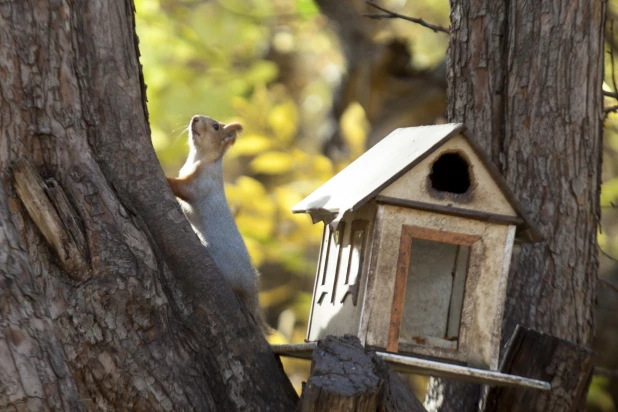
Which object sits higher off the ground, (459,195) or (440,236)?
(459,195)

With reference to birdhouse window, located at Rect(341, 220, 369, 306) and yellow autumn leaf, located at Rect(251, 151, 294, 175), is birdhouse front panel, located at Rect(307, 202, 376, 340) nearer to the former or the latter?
birdhouse window, located at Rect(341, 220, 369, 306)

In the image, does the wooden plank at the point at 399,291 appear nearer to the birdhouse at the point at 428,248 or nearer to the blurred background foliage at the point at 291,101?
the birdhouse at the point at 428,248

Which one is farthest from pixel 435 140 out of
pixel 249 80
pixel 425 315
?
pixel 249 80

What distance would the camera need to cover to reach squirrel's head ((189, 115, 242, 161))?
13.3 feet

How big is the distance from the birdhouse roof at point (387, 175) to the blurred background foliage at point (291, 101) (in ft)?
7.50

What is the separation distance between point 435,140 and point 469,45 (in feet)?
4.65

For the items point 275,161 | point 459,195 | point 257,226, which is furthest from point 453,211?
point 257,226

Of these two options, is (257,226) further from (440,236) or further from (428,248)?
(440,236)

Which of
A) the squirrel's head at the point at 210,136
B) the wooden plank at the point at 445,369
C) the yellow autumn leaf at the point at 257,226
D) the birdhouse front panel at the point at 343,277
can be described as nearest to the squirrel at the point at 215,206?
the squirrel's head at the point at 210,136

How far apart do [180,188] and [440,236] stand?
1492 millimetres

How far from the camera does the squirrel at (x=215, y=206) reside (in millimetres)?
3672

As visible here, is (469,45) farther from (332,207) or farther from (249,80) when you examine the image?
(249,80)

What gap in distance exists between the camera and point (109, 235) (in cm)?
269

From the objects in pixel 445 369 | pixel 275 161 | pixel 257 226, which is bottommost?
pixel 445 369
